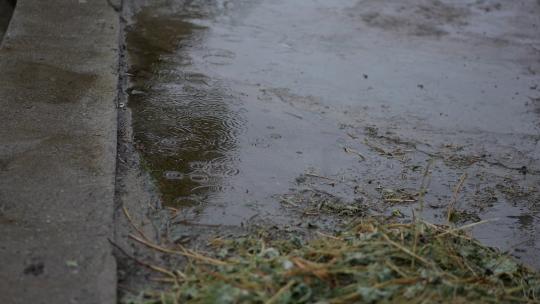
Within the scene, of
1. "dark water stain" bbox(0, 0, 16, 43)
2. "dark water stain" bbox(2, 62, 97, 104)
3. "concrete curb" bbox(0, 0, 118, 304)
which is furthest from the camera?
"dark water stain" bbox(0, 0, 16, 43)

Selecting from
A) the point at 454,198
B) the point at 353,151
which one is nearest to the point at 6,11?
the point at 353,151

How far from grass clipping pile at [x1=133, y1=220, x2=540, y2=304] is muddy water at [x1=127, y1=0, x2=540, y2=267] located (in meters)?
0.36

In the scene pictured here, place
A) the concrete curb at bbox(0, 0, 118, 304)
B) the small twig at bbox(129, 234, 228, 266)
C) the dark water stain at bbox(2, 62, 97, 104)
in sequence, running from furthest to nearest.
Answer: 1. the dark water stain at bbox(2, 62, 97, 104)
2. the small twig at bbox(129, 234, 228, 266)
3. the concrete curb at bbox(0, 0, 118, 304)

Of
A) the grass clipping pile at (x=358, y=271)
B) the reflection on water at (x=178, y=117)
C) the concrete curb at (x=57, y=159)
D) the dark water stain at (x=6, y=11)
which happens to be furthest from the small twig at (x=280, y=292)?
the dark water stain at (x=6, y=11)

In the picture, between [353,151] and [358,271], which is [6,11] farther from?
[358,271]

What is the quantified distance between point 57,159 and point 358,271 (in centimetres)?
156

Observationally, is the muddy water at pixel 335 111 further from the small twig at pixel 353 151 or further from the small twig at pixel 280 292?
the small twig at pixel 280 292

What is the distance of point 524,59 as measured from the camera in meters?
6.05

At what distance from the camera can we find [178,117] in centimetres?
421

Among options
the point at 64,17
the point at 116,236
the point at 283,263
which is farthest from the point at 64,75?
the point at 283,263

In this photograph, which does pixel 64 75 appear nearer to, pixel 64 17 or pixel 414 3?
pixel 64 17

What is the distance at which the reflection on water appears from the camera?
11.6 ft

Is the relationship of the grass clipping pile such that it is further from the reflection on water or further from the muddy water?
the reflection on water

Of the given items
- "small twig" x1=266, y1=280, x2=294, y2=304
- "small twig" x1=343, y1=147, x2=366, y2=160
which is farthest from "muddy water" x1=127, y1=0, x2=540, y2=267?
"small twig" x1=266, y1=280, x2=294, y2=304
